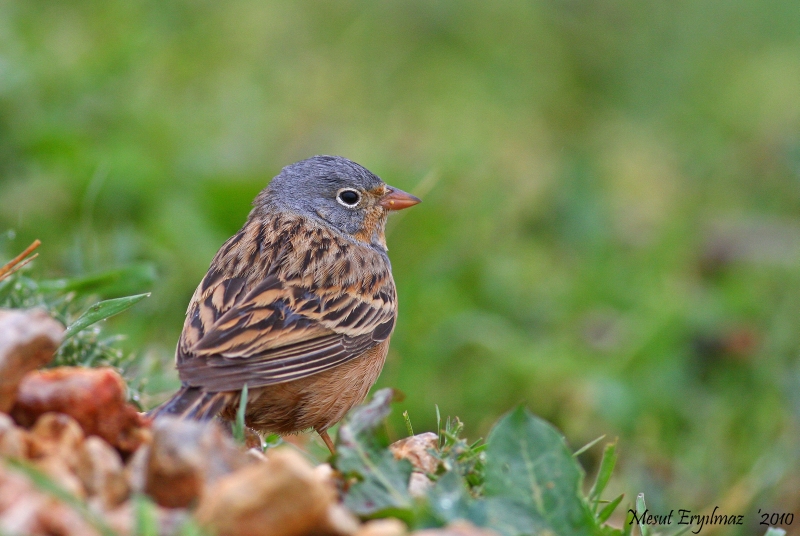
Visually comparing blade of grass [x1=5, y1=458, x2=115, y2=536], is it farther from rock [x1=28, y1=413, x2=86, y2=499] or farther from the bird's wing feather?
the bird's wing feather

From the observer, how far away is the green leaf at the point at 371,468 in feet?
9.06

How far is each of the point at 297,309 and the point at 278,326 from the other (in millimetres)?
228

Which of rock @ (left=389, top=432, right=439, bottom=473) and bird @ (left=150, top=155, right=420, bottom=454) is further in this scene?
bird @ (left=150, top=155, right=420, bottom=454)

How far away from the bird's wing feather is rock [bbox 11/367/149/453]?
0.82 metres

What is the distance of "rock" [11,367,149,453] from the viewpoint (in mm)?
2756

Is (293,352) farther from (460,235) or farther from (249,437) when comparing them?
A: (460,235)

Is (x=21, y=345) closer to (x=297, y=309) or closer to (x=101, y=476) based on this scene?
(x=101, y=476)

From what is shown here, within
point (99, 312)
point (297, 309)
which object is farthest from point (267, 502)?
point (297, 309)

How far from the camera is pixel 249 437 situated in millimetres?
3572

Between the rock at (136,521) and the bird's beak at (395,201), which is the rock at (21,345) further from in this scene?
the bird's beak at (395,201)

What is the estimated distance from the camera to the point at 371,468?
285cm

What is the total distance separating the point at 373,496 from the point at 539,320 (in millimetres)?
5726

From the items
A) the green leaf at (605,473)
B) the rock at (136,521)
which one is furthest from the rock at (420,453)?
the rock at (136,521)

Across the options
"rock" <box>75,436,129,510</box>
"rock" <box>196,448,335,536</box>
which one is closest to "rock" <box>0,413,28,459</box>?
"rock" <box>75,436,129,510</box>
